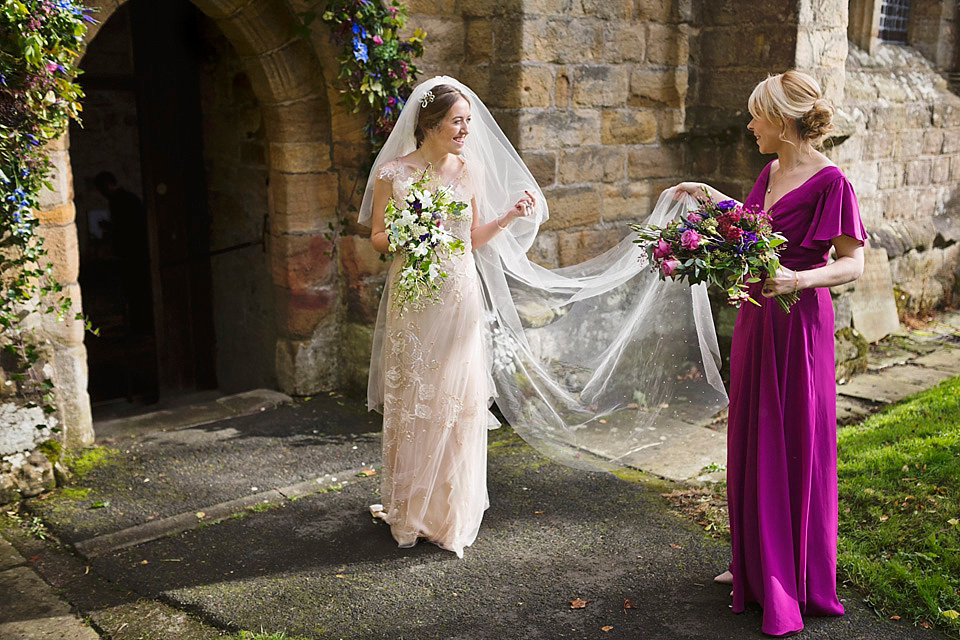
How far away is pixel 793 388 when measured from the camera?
11.9 ft

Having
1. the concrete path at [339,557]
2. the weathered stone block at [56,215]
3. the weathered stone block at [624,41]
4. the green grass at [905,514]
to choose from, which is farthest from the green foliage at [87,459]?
the weathered stone block at [624,41]

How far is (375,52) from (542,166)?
1.32 metres

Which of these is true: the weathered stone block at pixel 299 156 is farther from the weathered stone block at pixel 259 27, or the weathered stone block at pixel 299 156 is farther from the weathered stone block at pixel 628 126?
the weathered stone block at pixel 628 126

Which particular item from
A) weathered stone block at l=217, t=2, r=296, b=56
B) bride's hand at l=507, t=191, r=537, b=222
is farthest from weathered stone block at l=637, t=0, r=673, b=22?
bride's hand at l=507, t=191, r=537, b=222

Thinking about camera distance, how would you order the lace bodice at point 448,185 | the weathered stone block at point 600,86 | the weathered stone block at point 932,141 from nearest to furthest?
the lace bodice at point 448,185
the weathered stone block at point 600,86
the weathered stone block at point 932,141

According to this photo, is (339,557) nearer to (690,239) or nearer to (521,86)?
(690,239)

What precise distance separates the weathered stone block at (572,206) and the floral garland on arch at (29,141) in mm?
3010

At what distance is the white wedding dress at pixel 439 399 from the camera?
4285 millimetres

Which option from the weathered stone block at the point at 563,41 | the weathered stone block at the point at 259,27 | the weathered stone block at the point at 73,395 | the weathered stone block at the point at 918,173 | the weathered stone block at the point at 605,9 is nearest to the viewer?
the weathered stone block at the point at 73,395

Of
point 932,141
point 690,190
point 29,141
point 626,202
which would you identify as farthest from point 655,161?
point 29,141

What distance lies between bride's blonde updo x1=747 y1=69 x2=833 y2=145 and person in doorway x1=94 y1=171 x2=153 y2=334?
5974mm

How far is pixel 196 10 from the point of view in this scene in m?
6.98

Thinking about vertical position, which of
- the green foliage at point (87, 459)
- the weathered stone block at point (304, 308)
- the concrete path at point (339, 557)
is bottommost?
the concrete path at point (339, 557)

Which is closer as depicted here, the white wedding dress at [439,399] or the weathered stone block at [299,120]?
the white wedding dress at [439,399]
